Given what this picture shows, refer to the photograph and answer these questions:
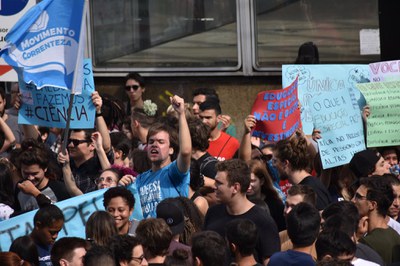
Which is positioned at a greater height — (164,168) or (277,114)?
(277,114)

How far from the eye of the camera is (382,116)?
484 inches

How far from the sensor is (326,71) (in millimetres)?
12492

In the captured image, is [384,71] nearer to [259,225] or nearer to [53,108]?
[53,108]

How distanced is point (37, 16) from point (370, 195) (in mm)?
3444

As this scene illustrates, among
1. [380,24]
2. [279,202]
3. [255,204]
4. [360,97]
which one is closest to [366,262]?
[255,204]

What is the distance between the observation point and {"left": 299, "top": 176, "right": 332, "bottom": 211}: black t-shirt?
419 inches

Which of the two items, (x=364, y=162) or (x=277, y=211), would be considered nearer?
(x=277, y=211)

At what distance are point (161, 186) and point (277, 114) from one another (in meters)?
1.91

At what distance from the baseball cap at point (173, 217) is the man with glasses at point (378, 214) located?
4.49 feet

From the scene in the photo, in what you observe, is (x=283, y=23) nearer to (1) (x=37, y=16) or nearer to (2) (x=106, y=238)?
(1) (x=37, y=16)

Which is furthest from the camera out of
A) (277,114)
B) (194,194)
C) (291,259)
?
(277,114)

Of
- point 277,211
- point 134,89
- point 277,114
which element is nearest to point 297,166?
point 277,211

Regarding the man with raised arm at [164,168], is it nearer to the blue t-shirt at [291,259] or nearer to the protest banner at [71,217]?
the protest banner at [71,217]

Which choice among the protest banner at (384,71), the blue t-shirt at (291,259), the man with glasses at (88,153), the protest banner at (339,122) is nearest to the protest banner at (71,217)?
the man with glasses at (88,153)
